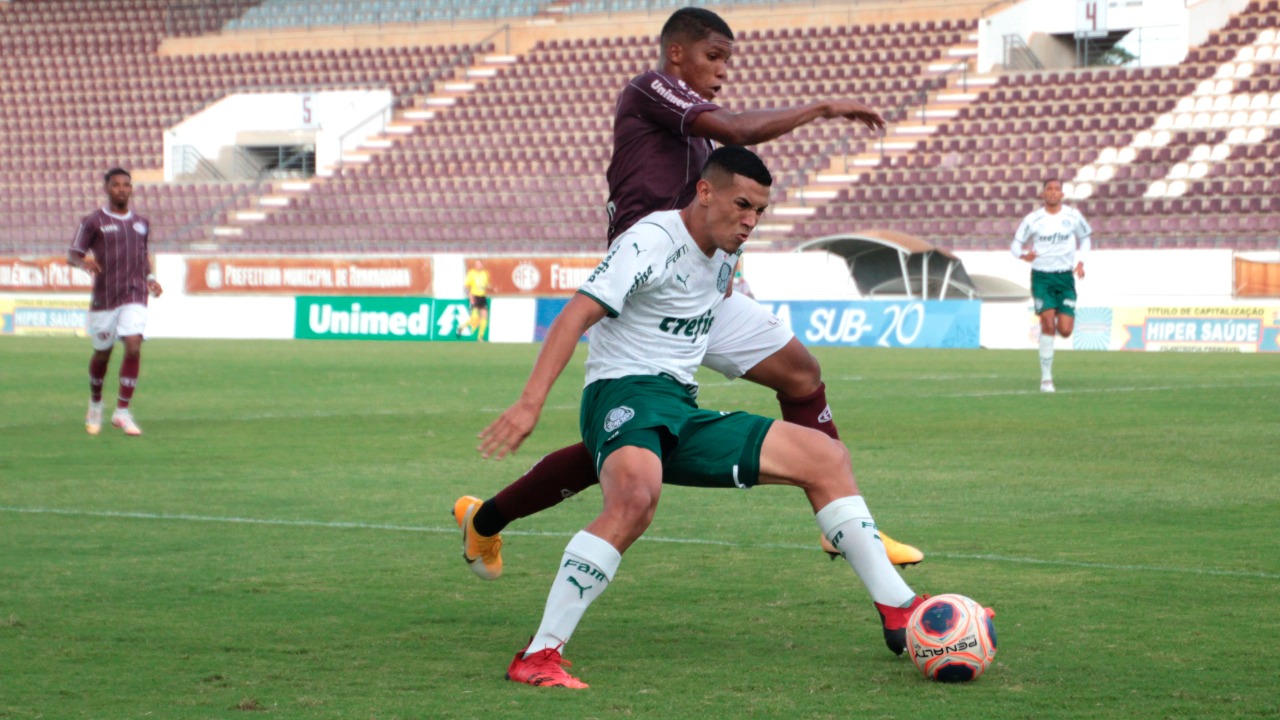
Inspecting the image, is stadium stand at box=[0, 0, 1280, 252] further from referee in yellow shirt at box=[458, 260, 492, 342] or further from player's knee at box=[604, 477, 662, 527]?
player's knee at box=[604, 477, 662, 527]

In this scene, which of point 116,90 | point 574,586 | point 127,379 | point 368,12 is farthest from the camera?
point 368,12

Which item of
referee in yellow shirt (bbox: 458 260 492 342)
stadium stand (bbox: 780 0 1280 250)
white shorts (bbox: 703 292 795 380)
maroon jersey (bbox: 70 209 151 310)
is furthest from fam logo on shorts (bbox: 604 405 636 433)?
referee in yellow shirt (bbox: 458 260 492 342)

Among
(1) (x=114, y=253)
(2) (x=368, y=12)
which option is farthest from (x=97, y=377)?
(2) (x=368, y=12)

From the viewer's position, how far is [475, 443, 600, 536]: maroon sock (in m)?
5.29

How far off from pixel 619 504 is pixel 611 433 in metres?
0.23

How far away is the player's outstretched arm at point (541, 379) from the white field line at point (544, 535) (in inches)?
99.9

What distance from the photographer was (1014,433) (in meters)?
11.9

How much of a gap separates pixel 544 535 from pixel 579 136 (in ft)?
99.2

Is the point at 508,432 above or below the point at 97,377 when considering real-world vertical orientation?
above

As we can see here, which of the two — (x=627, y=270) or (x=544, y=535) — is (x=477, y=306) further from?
(x=627, y=270)

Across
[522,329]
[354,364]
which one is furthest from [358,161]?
[354,364]

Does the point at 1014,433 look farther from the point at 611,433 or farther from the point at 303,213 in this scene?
the point at 303,213

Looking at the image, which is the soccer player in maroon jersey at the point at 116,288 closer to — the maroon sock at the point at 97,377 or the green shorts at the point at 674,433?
the maroon sock at the point at 97,377

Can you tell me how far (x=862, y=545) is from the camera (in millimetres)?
4703
